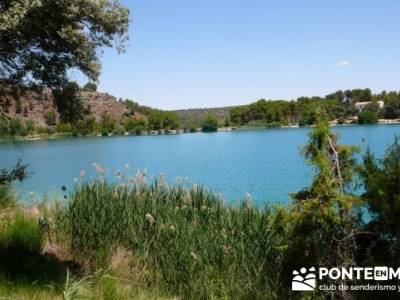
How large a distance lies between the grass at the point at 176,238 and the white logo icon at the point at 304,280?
426 millimetres

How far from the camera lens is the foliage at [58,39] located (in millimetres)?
4961

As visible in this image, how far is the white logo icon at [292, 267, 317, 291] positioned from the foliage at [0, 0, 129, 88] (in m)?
3.37

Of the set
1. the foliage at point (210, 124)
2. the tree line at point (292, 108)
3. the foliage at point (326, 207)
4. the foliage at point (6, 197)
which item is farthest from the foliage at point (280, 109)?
the foliage at point (326, 207)

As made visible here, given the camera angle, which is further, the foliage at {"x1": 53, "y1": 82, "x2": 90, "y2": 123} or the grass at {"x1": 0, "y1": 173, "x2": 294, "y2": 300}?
the grass at {"x1": 0, "y1": 173, "x2": 294, "y2": 300}

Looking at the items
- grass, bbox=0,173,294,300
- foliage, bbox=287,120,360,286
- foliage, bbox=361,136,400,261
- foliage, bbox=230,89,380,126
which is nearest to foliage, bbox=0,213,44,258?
grass, bbox=0,173,294,300

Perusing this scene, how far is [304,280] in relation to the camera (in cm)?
555

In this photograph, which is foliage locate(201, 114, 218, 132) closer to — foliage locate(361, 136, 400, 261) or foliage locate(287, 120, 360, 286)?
foliage locate(287, 120, 360, 286)

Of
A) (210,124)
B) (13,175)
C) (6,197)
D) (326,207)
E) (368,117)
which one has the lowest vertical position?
(210,124)

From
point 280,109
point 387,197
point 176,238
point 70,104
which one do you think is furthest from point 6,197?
point 280,109

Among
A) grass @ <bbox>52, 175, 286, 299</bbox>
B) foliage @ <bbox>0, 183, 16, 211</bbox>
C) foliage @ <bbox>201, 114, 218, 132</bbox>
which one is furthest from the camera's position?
foliage @ <bbox>201, 114, 218, 132</bbox>

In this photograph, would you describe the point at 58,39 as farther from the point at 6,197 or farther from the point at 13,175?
the point at 6,197

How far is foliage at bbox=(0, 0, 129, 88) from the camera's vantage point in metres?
4.96

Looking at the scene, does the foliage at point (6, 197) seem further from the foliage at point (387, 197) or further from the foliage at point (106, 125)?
the foliage at point (106, 125)

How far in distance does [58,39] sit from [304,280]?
4.00 metres
